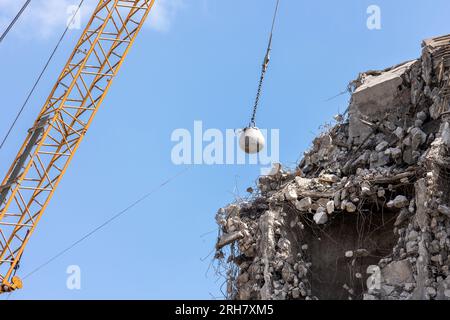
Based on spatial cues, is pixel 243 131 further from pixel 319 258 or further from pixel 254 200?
pixel 319 258

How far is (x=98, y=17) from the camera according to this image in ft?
83.9

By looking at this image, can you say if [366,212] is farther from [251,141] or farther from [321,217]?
[251,141]

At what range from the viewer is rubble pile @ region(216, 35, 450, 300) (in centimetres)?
1606

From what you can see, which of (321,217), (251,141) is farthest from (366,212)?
(251,141)

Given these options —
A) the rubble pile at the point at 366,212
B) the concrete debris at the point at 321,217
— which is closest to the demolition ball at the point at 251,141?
the rubble pile at the point at 366,212

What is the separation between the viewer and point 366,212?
18.0 m

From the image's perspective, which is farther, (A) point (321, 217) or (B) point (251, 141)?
(B) point (251, 141)

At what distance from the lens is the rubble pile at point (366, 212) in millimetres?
16062

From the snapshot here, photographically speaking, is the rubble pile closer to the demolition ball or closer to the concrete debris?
the concrete debris

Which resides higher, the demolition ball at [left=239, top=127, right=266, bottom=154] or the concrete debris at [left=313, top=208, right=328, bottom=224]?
the demolition ball at [left=239, top=127, right=266, bottom=154]

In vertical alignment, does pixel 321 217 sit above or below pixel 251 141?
below

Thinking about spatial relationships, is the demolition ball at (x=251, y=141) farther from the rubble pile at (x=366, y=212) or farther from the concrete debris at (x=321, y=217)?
the concrete debris at (x=321, y=217)

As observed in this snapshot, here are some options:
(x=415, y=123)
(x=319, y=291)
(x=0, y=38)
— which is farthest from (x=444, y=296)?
(x=0, y=38)

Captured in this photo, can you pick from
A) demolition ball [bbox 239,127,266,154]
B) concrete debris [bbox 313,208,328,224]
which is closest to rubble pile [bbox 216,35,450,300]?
concrete debris [bbox 313,208,328,224]
